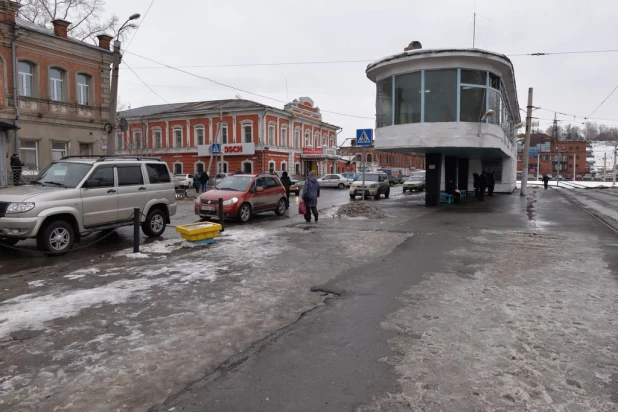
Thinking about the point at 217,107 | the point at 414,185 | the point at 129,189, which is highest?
the point at 217,107

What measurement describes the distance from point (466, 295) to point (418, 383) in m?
2.73

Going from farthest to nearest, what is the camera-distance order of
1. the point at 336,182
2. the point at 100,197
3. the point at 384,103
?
the point at 336,182
the point at 384,103
the point at 100,197

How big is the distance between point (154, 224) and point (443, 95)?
12469 millimetres

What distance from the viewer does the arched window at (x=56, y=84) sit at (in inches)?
953

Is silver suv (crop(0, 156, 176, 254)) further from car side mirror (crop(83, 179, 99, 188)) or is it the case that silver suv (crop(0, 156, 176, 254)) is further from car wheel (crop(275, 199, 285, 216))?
car wheel (crop(275, 199, 285, 216))

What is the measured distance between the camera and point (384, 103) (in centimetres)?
1898

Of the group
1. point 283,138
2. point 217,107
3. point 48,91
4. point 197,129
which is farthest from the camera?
point 283,138

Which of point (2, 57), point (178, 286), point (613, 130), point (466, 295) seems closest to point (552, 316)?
point (466, 295)

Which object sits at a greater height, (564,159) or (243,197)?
(564,159)

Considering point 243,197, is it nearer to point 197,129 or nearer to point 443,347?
point 443,347

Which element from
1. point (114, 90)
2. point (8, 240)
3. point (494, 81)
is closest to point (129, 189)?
point (8, 240)

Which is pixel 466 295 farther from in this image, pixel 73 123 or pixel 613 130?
pixel 613 130

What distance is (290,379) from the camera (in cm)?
350

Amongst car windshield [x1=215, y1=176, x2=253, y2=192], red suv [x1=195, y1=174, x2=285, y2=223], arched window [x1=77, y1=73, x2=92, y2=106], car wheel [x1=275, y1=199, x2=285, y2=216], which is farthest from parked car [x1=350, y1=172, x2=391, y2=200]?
arched window [x1=77, y1=73, x2=92, y2=106]
